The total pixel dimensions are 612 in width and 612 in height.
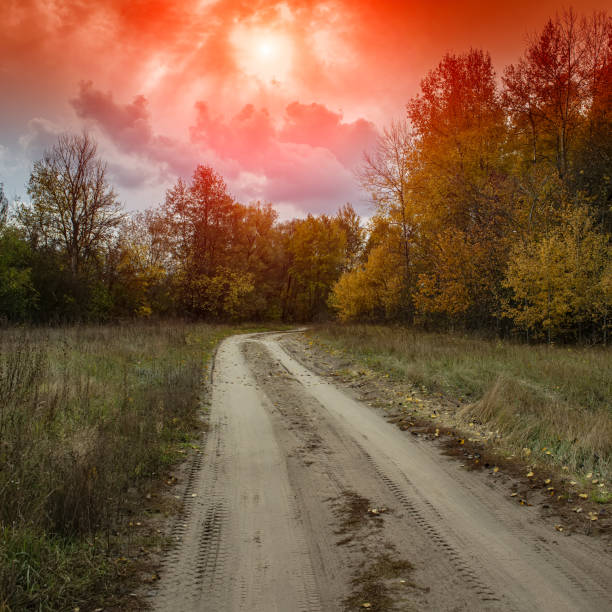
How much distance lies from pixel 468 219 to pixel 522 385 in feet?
47.9

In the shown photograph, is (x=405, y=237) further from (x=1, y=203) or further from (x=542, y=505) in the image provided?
(x=1, y=203)

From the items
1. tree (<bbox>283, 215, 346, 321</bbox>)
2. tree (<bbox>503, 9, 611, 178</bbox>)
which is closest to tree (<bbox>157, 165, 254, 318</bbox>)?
→ tree (<bbox>283, 215, 346, 321</bbox>)

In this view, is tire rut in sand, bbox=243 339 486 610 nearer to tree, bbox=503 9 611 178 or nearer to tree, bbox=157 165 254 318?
tree, bbox=503 9 611 178

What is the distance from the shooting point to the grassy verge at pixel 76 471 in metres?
3.25

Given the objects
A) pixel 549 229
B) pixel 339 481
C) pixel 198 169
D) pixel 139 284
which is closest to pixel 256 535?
pixel 339 481

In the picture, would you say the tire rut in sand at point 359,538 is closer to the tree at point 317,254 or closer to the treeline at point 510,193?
the treeline at point 510,193

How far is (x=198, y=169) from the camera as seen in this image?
36.2m

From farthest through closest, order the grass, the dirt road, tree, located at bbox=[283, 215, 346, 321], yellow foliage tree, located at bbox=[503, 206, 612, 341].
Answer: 1. tree, located at bbox=[283, 215, 346, 321]
2. yellow foliage tree, located at bbox=[503, 206, 612, 341]
3. the grass
4. the dirt road

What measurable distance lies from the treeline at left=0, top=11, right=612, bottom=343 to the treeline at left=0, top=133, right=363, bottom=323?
131 mm

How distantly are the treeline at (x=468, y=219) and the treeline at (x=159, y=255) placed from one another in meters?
0.13

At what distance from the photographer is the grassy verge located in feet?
10.7

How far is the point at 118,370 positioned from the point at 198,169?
28.8 meters

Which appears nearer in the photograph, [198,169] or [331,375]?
[331,375]

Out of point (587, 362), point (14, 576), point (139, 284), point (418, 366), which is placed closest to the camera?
point (14, 576)
